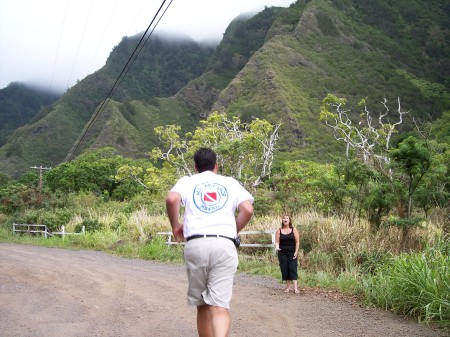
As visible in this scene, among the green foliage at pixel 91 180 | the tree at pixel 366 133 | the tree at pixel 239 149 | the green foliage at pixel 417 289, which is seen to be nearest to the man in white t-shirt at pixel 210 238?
the green foliage at pixel 417 289

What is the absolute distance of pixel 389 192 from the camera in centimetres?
1129

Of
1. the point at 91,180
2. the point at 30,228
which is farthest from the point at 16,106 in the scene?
the point at 30,228

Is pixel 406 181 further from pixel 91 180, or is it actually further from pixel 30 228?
pixel 91 180

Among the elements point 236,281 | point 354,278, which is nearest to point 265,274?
point 236,281

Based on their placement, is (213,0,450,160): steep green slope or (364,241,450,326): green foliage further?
(213,0,450,160): steep green slope

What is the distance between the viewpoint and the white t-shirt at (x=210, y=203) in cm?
398

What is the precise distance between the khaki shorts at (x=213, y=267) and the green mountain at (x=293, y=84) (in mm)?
52779

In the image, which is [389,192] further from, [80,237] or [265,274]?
[80,237]

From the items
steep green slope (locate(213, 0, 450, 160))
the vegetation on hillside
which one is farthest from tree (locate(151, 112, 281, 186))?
steep green slope (locate(213, 0, 450, 160))

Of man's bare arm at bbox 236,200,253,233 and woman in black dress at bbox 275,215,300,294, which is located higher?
man's bare arm at bbox 236,200,253,233

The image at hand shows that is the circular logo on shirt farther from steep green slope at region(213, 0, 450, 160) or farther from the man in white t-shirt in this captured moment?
steep green slope at region(213, 0, 450, 160)

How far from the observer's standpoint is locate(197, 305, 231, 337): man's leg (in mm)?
3840

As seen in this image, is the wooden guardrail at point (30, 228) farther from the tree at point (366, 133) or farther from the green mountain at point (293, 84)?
the green mountain at point (293, 84)

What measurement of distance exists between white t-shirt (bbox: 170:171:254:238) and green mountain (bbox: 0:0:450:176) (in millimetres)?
52605
